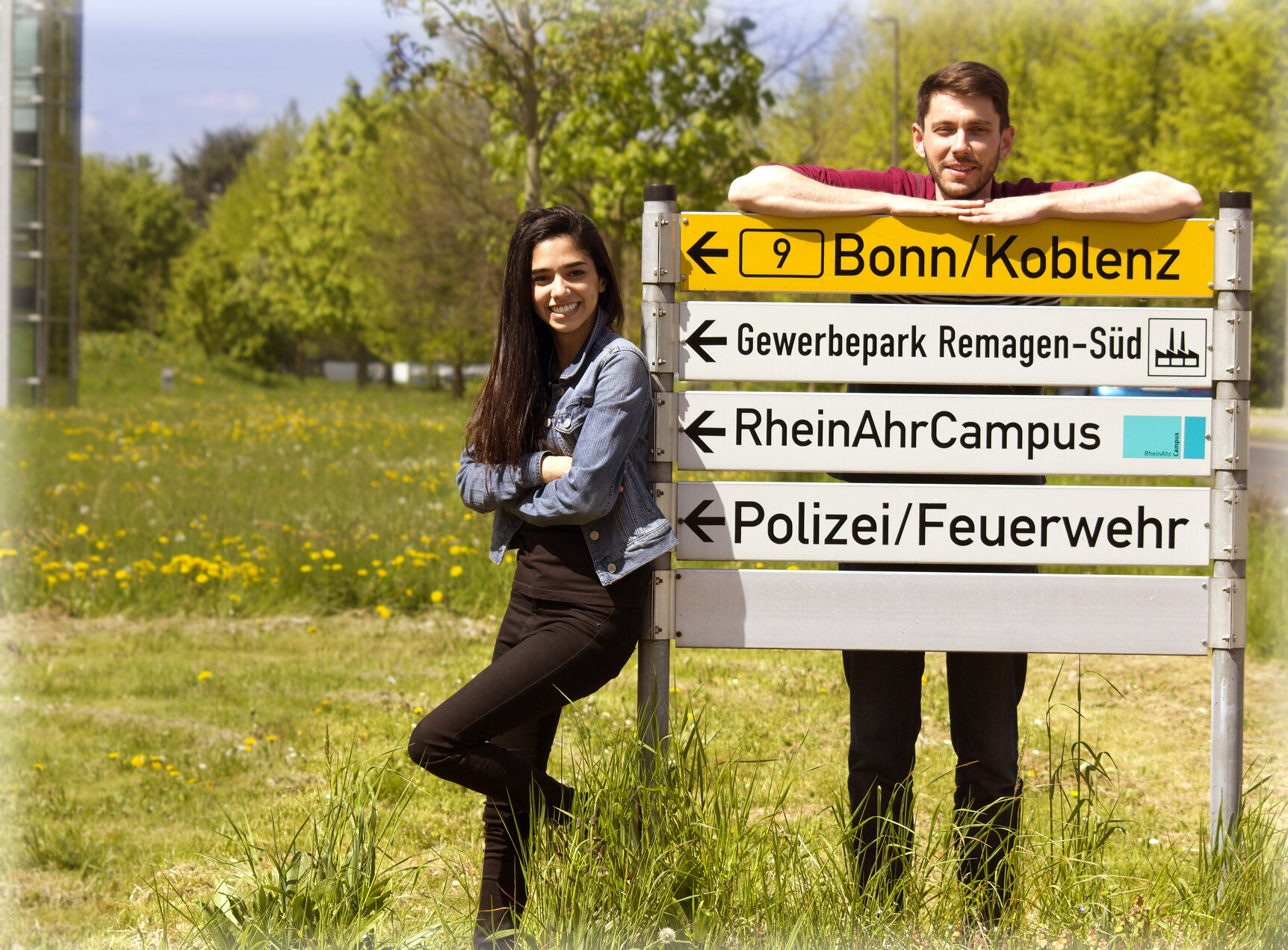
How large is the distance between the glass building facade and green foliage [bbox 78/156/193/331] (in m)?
20.4

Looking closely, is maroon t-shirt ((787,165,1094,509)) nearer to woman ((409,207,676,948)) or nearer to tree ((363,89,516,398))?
woman ((409,207,676,948))

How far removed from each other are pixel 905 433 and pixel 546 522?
1.04 meters

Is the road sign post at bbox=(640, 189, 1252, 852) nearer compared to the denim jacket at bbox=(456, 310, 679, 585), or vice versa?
the denim jacket at bbox=(456, 310, 679, 585)

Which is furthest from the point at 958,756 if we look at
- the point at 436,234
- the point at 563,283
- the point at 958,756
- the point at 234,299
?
the point at 234,299

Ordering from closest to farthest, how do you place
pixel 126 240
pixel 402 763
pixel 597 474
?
pixel 597 474 < pixel 402 763 < pixel 126 240

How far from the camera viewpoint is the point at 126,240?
51781mm

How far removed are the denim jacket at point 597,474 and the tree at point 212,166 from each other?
77641 millimetres

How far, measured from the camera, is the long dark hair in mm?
3121

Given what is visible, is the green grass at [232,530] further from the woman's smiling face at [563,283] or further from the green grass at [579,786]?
the woman's smiling face at [563,283]

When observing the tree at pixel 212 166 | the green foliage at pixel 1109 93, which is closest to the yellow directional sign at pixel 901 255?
the green foliage at pixel 1109 93

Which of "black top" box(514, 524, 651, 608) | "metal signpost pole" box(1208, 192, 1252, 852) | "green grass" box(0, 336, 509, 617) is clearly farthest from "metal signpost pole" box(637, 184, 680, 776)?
"green grass" box(0, 336, 509, 617)

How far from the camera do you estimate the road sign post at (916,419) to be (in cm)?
334

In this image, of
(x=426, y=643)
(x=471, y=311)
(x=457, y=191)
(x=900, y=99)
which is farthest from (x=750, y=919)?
(x=471, y=311)

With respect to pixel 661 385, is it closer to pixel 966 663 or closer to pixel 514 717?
pixel 514 717
